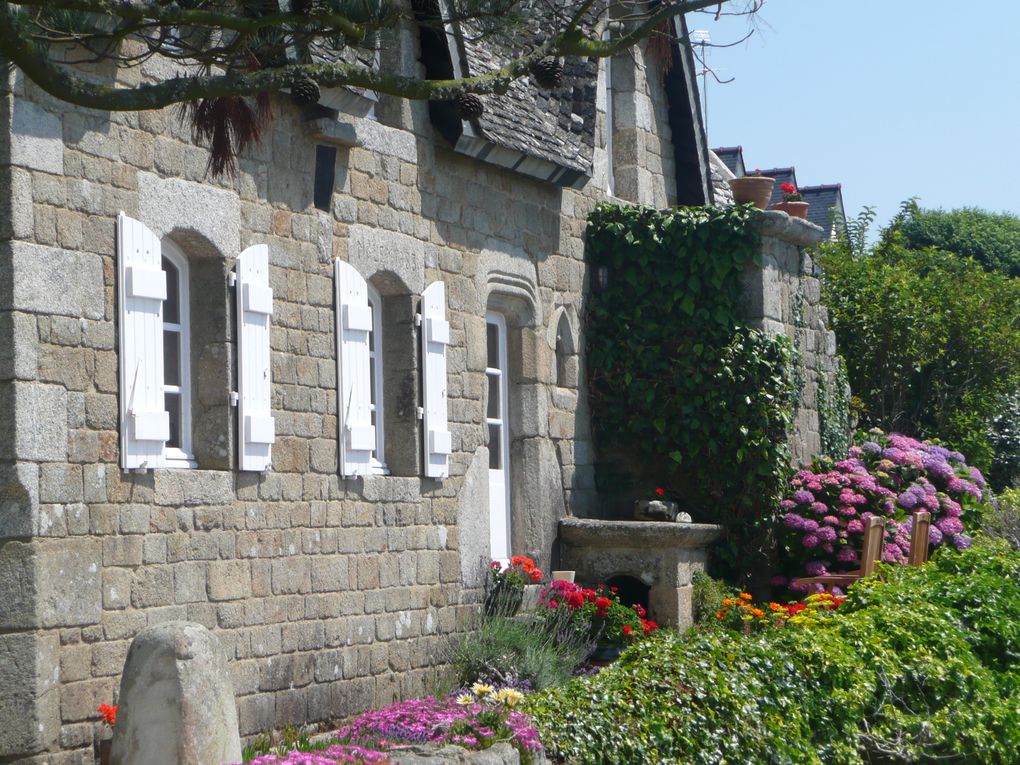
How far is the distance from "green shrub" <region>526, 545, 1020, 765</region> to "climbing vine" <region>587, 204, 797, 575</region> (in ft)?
10.4

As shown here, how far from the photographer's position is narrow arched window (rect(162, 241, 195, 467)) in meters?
8.06

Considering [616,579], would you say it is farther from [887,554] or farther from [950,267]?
[950,267]

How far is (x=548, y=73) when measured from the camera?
35.2ft

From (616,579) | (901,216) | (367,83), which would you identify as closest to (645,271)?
(616,579)

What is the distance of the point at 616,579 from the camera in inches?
466

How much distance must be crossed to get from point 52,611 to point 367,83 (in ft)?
9.80

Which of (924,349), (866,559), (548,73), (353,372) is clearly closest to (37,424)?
(353,372)

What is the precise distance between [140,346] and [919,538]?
6.18 m

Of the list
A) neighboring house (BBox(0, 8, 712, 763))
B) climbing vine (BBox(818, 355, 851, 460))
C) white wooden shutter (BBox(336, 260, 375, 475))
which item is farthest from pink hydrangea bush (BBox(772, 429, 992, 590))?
white wooden shutter (BBox(336, 260, 375, 475))

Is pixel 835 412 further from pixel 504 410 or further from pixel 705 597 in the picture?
pixel 504 410

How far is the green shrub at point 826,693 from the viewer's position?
20.4ft

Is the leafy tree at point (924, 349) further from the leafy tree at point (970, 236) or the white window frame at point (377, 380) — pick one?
the leafy tree at point (970, 236)

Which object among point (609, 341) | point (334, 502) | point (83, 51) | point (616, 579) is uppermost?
point (83, 51)

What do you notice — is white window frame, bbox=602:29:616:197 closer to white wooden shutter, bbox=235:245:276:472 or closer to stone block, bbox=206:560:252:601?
white wooden shutter, bbox=235:245:276:472
